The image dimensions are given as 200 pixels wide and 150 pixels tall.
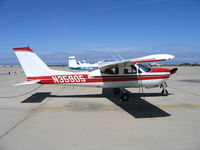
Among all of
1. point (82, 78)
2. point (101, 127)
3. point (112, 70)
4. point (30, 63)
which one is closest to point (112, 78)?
point (112, 70)

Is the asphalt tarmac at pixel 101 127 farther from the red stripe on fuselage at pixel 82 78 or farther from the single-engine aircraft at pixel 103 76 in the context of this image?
the red stripe on fuselage at pixel 82 78

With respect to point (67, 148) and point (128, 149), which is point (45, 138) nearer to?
point (67, 148)

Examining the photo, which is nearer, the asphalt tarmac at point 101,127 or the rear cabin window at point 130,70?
the asphalt tarmac at point 101,127

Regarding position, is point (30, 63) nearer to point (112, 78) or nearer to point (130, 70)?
point (112, 78)

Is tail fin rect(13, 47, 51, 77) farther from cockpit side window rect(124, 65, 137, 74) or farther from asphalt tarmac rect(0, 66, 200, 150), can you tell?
cockpit side window rect(124, 65, 137, 74)

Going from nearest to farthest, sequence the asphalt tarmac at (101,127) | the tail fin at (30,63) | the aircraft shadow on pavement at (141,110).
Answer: the asphalt tarmac at (101,127), the aircraft shadow on pavement at (141,110), the tail fin at (30,63)

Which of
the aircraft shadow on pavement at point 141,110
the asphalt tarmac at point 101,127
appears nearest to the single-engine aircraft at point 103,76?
the aircraft shadow on pavement at point 141,110

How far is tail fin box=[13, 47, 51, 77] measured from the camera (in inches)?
283

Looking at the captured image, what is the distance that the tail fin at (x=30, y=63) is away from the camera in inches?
283

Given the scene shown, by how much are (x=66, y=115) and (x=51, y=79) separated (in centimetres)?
275

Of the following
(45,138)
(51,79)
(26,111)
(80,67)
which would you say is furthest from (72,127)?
(80,67)

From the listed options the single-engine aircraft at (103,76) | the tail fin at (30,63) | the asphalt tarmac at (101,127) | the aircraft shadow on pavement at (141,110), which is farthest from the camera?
the single-engine aircraft at (103,76)

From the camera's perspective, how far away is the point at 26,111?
235 inches

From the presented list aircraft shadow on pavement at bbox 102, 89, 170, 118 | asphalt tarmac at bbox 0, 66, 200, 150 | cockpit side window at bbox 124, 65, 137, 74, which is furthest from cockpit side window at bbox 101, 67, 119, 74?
asphalt tarmac at bbox 0, 66, 200, 150
